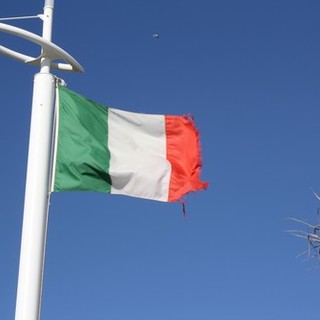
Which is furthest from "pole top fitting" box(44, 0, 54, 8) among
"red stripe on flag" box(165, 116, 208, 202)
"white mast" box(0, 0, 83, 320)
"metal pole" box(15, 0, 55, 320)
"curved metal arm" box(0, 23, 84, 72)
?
"red stripe on flag" box(165, 116, 208, 202)

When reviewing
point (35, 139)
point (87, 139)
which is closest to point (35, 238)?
point (35, 139)

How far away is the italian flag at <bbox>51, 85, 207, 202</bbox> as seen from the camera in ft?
37.3

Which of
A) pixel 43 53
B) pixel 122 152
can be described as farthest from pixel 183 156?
pixel 43 53

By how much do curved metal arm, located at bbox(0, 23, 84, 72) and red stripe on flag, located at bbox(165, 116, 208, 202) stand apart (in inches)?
76.4

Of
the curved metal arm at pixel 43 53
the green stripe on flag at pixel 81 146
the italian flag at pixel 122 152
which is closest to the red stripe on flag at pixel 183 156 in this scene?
the italian flag at pixel 122 152

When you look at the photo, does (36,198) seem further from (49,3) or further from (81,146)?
(49,3)

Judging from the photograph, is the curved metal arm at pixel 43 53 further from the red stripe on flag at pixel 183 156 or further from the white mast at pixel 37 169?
the red stripe on flag at pixel 183 156

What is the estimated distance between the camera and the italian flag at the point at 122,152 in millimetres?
11383

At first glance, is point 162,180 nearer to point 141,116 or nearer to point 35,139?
point 141,116

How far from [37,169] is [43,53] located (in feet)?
5.12

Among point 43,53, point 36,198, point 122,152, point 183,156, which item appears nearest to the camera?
point 36,198

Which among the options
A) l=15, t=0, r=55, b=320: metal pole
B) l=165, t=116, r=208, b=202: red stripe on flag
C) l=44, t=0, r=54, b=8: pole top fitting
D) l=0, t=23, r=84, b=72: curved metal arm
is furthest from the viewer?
l=165, t=116, r=208, b=202: red stripe on flag

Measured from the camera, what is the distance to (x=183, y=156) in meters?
12.8

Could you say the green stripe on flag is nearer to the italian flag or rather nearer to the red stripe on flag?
the italian flag
